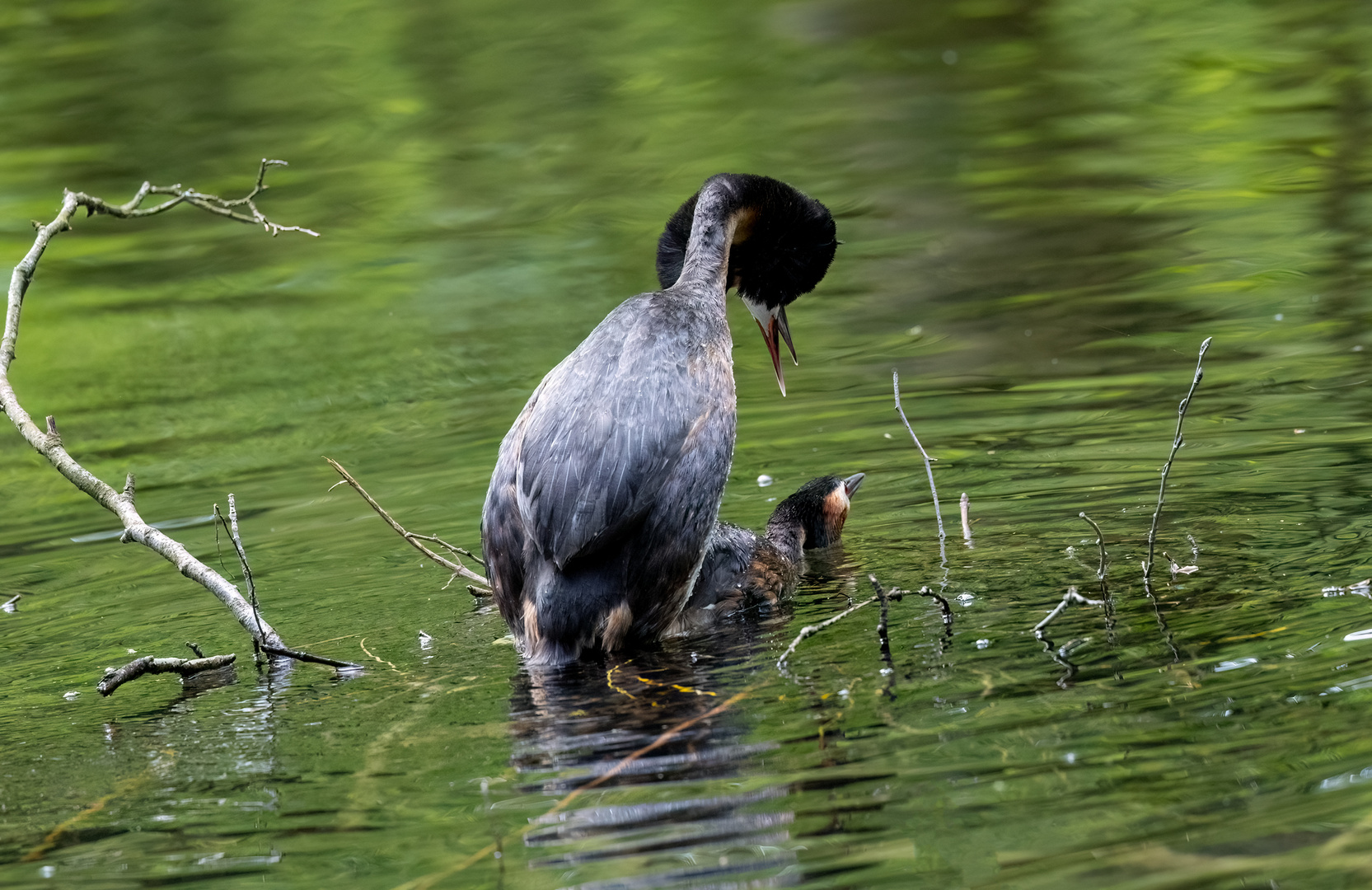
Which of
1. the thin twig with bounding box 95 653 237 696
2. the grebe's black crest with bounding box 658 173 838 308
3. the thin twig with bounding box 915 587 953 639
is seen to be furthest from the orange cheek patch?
the thin twig with bounding box 95 653 237 696

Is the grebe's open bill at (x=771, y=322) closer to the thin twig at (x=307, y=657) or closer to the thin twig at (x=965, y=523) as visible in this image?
the thin twig at (x=965, y=523)

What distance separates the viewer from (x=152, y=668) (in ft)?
17.6

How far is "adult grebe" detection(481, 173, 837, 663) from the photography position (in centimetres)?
538

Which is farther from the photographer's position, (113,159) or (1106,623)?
(113,159)

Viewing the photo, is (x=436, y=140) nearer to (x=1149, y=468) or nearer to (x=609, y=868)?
(x=1149, y=468)

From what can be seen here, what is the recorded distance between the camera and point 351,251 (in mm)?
13969

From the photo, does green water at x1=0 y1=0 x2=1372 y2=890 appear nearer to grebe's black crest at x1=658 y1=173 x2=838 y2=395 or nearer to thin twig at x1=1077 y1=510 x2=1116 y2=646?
thin twig at x1=1077 y1=510 x2=1116 y2=646

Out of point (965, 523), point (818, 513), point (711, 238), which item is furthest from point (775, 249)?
point (965, 523)

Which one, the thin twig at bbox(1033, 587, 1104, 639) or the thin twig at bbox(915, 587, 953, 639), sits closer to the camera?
the thin twig at bbox(1033, 587, 1104, 639)

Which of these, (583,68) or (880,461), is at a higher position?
(583,68)

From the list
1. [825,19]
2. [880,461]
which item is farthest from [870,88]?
[880,461]

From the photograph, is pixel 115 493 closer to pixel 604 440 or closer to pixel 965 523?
pixel 604 440

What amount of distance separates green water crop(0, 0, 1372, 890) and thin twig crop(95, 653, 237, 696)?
10cm

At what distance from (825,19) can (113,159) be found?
27.1 feet
